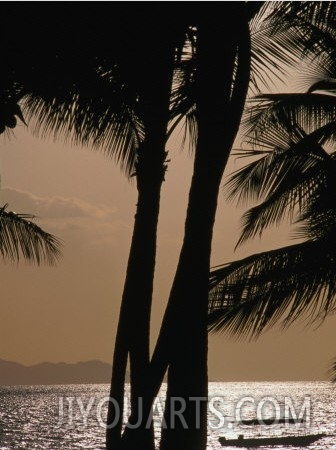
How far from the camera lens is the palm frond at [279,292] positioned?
9695 millimetres

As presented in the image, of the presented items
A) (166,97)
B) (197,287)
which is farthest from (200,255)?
(166,97)

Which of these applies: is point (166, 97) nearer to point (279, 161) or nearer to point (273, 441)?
point (279, 161)

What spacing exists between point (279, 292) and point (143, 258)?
1544 millimetres

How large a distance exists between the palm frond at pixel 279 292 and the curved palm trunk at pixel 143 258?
2.88 ft

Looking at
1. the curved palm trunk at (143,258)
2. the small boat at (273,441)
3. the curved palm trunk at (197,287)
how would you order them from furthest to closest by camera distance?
1. the small boat at (273,441)
2. the curved palm trunk at (143,258)
3. the curved palm trunk at (197,287)

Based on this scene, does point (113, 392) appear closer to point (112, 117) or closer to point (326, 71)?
point (112, 117)

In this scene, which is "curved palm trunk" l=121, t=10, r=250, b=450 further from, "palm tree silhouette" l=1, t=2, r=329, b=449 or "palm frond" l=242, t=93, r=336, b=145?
"palm frond" l=242, t=93, r=336, b=145

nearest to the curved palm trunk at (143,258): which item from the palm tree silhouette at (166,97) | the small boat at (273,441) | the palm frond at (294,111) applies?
the palm tree silhouette at (166,97)

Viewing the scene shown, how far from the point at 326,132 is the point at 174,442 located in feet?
17.6

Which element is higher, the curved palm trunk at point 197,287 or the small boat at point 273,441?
the small boat at point 273,441

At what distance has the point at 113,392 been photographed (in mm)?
9664

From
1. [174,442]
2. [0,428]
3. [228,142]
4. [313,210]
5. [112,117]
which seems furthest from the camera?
[0,428]

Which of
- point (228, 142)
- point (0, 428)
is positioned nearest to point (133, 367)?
point (228, 142)

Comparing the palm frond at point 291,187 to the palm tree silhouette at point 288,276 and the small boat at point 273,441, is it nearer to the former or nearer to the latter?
the palm tree silhouette at point 288,276
